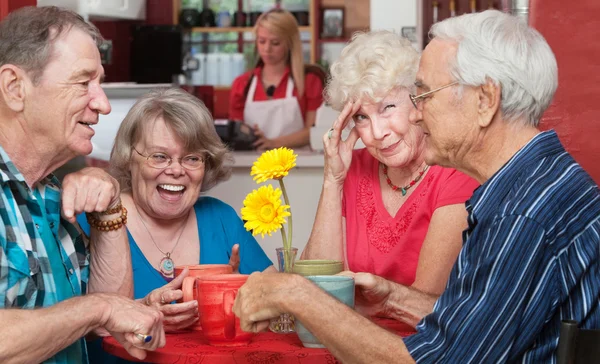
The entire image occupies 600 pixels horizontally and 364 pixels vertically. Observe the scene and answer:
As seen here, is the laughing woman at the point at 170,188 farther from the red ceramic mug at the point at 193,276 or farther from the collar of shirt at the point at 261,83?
the collar of shirt at the point at 261,83

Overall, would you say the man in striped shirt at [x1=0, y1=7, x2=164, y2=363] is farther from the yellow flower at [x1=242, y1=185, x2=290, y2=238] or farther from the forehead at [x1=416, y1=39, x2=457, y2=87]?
the forehead at [x1=416, y1=39, x2=457, y2=87]

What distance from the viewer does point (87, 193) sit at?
2031 millimetres

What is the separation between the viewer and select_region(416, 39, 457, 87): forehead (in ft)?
5.72

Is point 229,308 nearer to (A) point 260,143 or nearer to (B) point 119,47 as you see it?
(A) point 260,143

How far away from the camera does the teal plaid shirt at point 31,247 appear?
1.76 m

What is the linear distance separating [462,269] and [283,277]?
39 centimetres

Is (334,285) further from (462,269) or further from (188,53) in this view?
(188,53)

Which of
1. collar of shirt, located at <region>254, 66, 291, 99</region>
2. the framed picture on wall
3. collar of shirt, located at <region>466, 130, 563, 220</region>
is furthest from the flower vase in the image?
the framed picture on wall

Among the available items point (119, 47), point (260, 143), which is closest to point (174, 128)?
point (260, 143)

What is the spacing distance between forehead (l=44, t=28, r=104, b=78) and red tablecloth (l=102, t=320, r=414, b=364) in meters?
0.61

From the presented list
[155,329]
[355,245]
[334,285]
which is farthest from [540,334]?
[355,245]

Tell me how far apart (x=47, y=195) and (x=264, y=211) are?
50 centimetres

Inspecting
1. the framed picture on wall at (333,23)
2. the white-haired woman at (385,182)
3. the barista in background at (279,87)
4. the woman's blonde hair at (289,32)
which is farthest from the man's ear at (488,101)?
the framed picture on wall at (333,23)

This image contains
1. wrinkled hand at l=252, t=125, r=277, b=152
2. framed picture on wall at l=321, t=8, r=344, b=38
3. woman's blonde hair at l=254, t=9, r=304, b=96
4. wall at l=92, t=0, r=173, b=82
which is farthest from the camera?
framed picture on wall at l=321, t=8, r=344, b=38
